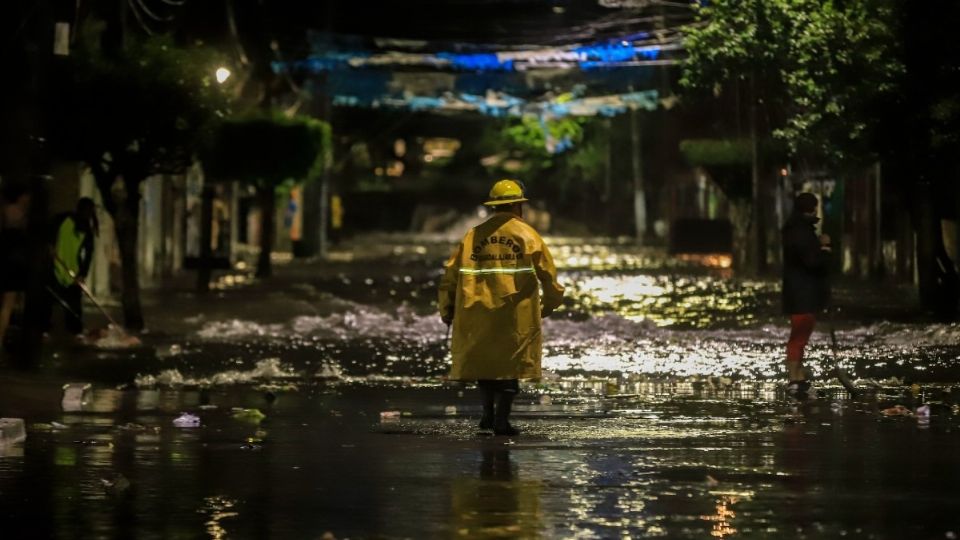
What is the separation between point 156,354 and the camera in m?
21.8

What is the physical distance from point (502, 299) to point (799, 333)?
4.54 meters

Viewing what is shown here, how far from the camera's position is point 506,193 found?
13.4m

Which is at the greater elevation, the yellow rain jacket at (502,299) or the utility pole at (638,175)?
the utility pole at (638,175)

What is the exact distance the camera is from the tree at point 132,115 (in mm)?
24516

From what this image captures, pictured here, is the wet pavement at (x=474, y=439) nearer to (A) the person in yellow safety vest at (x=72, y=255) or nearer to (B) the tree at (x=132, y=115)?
(A) the person in yellow safety vest at (x=72, y=255)

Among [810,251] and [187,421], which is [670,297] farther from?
[187,421]

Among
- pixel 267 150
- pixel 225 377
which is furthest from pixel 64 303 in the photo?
pixel 267 150

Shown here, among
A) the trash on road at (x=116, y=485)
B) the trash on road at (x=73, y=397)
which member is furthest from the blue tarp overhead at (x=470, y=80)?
the trash on road at (x=116, y=485)

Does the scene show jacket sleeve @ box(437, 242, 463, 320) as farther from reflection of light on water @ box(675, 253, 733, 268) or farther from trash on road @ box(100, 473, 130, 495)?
reflection of light on water @ box(675, 253, 733, 268)

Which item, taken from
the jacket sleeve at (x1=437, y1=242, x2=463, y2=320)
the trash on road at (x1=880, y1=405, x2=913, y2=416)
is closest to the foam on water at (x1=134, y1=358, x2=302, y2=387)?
the jacket sleeve at (x1=437, y1=242, x2=463, y2=320)

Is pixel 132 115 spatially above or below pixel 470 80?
below

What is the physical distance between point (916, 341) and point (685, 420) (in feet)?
28.8

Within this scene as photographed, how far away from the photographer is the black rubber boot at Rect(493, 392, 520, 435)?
13484 mm

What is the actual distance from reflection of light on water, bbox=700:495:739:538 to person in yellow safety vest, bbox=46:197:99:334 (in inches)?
557
